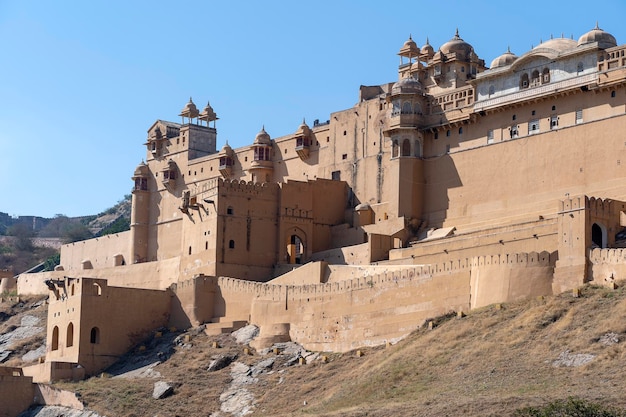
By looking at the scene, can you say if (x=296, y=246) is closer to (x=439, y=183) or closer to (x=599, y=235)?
(x=439, y=183)

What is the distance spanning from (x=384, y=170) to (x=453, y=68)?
18.1 ft

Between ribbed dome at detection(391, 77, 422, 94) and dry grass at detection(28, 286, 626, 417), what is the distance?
45.0 feet

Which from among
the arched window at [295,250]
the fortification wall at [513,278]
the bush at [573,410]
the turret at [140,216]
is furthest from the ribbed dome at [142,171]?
the bush at [573,410]

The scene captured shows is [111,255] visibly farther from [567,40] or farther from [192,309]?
[567,40]

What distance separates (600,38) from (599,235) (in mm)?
9452

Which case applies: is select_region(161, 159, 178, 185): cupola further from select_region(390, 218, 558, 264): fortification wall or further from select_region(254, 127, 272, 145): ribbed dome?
select_region(390, 218, 558, 264): fortification wall

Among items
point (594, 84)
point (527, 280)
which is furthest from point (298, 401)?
point (594, 84)

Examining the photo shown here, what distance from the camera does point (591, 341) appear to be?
133ft

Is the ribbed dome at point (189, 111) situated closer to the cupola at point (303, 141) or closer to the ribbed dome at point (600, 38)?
the cupola at point (303, 141)

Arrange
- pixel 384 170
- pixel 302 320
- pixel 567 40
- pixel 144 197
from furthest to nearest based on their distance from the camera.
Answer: pixel 144 197 → pixel 384 170 → pixel 567 40 → pixel 302 320

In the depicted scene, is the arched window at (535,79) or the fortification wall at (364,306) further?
the arched window at (535,79)

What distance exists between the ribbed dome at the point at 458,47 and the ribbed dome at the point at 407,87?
4.23 metres

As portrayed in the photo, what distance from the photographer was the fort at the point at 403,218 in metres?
47.5

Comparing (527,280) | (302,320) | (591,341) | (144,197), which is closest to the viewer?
(591,341)
